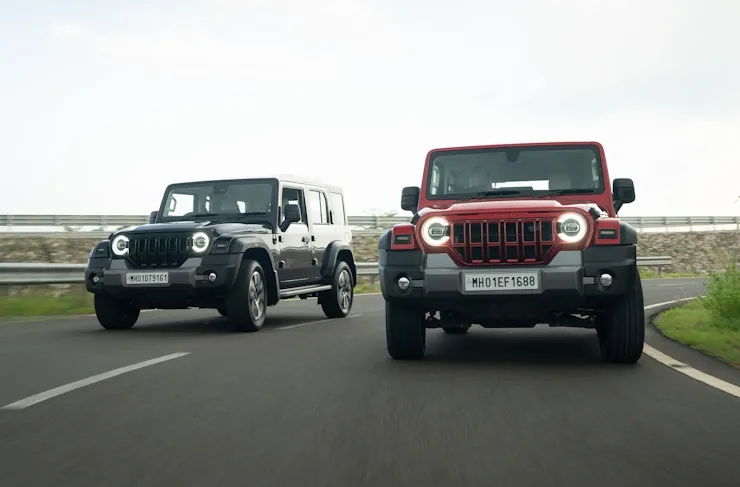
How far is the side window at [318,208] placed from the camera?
1259cm

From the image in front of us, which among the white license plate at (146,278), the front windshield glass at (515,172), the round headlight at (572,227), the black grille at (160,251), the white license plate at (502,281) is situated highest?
the front windshield glass at (515,172)

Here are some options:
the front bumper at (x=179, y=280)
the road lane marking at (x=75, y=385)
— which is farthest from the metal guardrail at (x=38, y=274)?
the road lane marking at (x=75, y=385)

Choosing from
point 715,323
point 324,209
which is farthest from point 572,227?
point 324,209

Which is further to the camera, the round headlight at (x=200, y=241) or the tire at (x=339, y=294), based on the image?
the tire at (x=339, y=294)

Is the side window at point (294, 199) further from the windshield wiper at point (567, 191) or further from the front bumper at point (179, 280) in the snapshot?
the windshield wiper at point (567, 191)

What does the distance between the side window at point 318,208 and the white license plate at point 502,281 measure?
5.95 meters

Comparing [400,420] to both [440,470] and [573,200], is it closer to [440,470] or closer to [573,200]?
[440,470]

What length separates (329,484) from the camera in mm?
3451

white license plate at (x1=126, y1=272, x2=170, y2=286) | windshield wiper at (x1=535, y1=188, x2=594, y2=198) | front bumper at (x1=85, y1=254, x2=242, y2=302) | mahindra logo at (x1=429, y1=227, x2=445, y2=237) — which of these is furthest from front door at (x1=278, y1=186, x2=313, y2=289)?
mahindra logo at (x1=429, y1=227, x2=445, y2=237)

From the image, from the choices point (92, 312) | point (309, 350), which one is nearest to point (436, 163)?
point (309, 350)

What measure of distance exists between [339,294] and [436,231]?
5.84m

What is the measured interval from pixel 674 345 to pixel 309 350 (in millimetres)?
3413

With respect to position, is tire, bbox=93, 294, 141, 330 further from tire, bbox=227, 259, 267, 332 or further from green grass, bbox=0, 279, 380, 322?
green grass, bbox=0, 279, 380, 322

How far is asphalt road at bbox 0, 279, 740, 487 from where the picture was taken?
3639 millimetres
